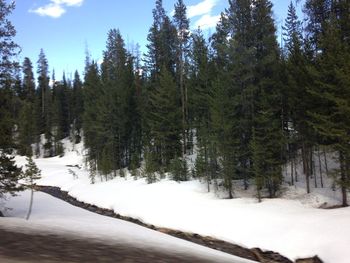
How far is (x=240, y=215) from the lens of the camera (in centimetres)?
2253

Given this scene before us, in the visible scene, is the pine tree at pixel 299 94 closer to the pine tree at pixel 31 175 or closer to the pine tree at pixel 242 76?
the pine tree at pixel 242 76

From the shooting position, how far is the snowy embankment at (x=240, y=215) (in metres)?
16.3

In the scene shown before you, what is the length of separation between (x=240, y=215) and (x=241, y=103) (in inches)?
363

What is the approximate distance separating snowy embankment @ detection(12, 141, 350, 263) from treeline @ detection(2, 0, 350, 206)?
178cm

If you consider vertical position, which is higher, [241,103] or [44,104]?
[44,104]

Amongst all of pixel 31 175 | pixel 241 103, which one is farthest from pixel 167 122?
pixel 31 175

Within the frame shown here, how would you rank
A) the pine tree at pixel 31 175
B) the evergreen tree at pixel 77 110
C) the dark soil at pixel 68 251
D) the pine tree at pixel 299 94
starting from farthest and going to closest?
1. the evergreen tree at pixel 77 110
2. the pine tree at pixel 299 94
3. the pine tree at pixel 31 175
4. the dark soil at pixel 68 251

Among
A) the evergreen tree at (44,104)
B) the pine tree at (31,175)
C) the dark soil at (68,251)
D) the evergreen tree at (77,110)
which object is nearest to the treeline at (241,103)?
the pine tree at (31,175)

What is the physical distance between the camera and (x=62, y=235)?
34.3ft

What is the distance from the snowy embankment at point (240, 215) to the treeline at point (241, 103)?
1.78 m

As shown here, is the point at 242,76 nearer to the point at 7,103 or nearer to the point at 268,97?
the point at 268,97

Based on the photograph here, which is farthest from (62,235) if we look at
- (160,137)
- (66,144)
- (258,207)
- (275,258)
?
(66,144)

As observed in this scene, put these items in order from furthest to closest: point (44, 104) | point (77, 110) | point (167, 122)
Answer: point (44, 104) < point (77, 110) < point (167, 122)

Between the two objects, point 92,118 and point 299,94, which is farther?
point 92,118
